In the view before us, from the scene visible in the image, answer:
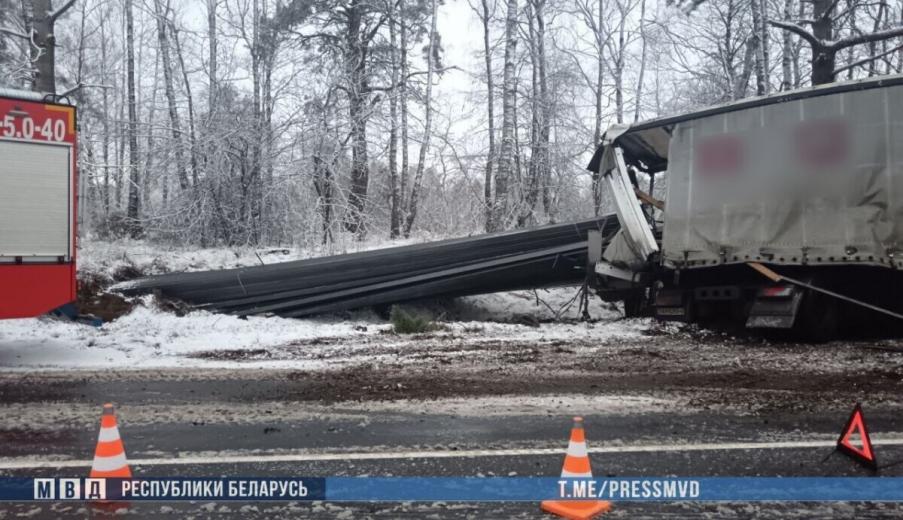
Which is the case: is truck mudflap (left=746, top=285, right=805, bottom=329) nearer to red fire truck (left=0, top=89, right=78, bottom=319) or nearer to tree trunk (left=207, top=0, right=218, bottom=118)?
red fire truck (left=0, top=89, right=78, bottom=319)

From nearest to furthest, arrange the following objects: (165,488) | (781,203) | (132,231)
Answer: (165,488) → (781,203) → (132,231)

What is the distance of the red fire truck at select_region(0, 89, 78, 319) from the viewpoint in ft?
23.8

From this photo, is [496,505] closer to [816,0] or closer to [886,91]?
[886,91]

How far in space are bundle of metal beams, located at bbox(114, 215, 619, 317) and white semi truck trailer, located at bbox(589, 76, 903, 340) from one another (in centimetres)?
186

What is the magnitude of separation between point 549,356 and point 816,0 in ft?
35.1

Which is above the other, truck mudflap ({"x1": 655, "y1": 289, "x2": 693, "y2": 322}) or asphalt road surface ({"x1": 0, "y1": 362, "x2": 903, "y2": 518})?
truck mudflap ({"x1": 655, "y1": 289, "x2": 693, "y2": 322})

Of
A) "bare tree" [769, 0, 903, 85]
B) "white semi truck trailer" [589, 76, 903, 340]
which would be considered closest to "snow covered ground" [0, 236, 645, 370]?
"white semi truck trailer" [589, 76, 903, 340]

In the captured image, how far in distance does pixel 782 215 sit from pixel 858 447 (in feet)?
16.5

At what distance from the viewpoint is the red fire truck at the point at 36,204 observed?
726 cm

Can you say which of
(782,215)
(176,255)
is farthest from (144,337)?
(782,215)

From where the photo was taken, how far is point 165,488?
3.54 meters

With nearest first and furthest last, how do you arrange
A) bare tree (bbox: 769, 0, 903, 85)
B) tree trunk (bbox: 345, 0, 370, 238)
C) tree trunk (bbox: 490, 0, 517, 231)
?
bare tree (bbox: 769, 0, 903, 85) → tree trunk (bbox: 490, 0, 517, 231) → tree trunk (bbox: 345, 0, 370, 238)

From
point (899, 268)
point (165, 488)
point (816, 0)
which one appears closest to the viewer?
point (165, 488)

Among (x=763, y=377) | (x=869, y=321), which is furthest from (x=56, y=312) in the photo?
(x=869, y=321)
